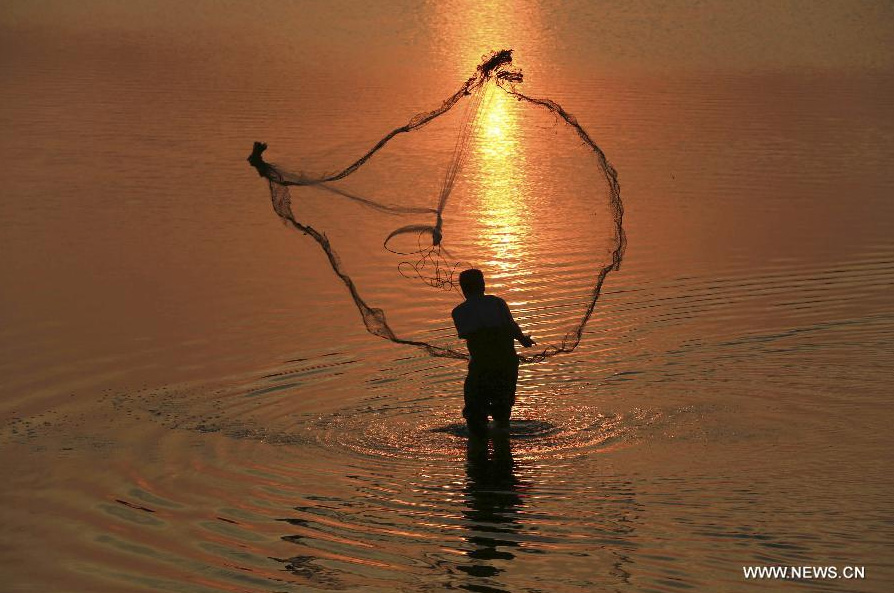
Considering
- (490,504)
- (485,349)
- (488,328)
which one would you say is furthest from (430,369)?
(490,504)

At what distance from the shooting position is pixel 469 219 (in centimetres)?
1906

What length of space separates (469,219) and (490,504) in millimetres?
9867

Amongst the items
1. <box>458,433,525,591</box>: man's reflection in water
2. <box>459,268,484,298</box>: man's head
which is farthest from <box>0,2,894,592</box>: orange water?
<box>459,268,484,298</box>: man's head

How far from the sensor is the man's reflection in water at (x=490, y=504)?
8.55 meters

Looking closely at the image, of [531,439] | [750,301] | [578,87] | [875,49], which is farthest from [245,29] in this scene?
[531,439]

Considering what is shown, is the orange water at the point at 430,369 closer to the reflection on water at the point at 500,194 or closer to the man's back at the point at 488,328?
the reflection on water at the point at 500,194

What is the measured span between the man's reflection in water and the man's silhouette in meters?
0.25

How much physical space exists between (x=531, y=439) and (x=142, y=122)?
57.4ft

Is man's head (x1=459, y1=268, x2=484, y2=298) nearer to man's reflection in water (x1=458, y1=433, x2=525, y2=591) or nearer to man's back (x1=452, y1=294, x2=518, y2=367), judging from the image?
man's back (x1=452, y1=294, x2=518, y2=367)

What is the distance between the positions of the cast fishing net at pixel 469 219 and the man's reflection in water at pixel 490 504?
3.70 feet

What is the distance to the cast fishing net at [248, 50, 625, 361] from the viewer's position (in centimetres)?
1141

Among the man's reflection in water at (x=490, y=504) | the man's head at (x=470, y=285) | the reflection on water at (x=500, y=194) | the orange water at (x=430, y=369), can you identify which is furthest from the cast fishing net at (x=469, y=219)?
the man's reflection in water at (x=490, y=504)

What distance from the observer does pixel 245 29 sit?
43.7 m

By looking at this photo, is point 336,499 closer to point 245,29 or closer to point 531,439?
point 531,439
